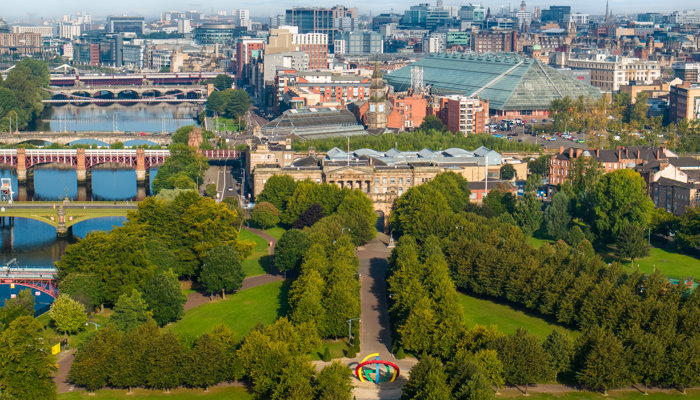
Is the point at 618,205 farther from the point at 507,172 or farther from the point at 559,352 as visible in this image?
the point at 559,352

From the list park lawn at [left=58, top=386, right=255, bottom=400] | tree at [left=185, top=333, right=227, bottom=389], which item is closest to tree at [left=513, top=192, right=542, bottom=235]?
tree at [left=185, top=333, right=227, bottom=389]

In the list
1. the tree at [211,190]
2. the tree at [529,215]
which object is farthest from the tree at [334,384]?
the tree at [211,190]

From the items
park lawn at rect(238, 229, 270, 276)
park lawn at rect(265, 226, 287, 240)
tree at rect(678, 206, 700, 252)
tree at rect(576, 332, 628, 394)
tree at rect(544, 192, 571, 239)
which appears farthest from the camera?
park lawn at rect(265, 226, 287, 240)

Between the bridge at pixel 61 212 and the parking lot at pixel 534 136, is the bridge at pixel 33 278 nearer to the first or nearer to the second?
the bridge at pixel 61 212

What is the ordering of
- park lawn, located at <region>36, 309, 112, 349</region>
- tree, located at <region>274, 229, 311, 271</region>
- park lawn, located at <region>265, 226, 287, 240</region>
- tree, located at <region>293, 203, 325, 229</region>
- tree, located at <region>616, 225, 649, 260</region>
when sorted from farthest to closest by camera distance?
park lawn, located at <region>265, 226, 287, 240</region> → tree, located at <region>293, 203, 325, 229</region> → tree, located at <region>616, 225, 649, 260</region> → tree, located at <region>274, 229, 311, 271</region> → park lawn, located at <region>36, 309, 112, 349</region>

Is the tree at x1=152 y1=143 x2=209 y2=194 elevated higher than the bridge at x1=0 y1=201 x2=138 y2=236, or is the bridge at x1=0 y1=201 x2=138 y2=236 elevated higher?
the tree at x1=152 y1=143 x2=209 y2=194

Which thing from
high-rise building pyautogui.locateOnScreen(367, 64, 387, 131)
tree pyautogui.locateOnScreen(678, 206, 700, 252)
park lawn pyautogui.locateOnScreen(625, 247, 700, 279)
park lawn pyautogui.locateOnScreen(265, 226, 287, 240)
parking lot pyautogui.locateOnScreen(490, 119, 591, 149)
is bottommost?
park lawn pyautogui.locateOnScreen(265, 226, 287, 240)

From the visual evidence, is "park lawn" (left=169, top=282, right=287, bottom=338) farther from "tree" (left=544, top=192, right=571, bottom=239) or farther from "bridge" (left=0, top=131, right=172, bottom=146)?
"bridge" (left=0, top=131, right=172, bottom=146)
